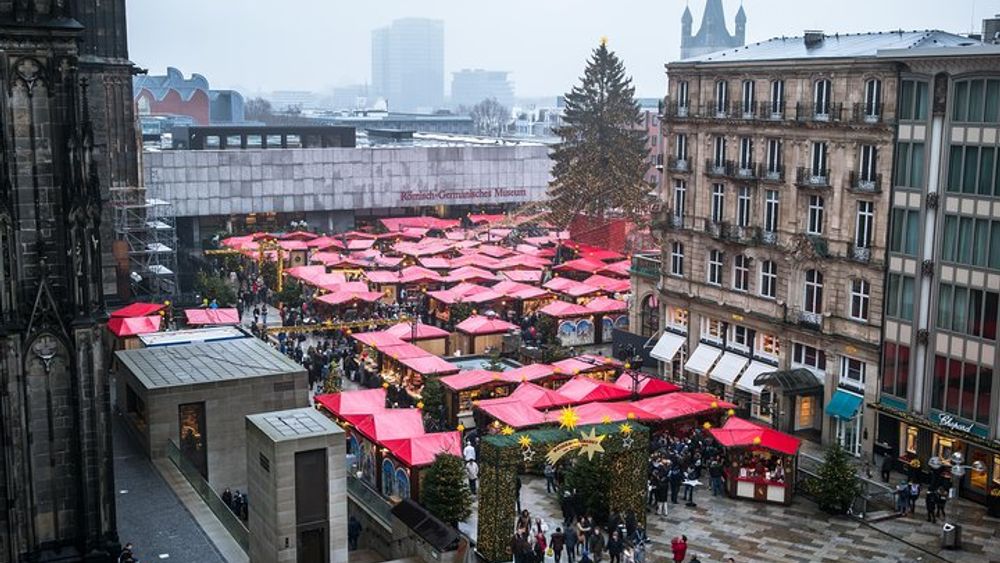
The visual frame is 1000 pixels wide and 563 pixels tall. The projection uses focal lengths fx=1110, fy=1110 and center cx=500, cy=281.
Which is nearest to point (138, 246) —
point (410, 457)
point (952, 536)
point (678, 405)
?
point (410, 457)

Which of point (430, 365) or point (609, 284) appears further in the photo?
point (609, 284)

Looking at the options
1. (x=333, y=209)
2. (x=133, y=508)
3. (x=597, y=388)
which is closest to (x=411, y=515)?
(x=133, y=508)

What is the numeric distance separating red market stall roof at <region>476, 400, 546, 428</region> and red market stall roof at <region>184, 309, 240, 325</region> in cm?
1757

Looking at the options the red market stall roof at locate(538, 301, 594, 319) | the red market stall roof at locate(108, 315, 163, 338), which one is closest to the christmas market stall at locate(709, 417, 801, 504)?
the red market stall roof at locate(538, 301, 594, 319)

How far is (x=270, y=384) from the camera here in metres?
32.1

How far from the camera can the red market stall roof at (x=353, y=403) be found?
3697cm

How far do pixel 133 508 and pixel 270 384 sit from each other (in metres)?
6.50

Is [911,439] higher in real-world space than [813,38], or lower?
lower

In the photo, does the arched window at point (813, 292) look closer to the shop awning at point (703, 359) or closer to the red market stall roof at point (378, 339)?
the shop awning at point (703, 359)

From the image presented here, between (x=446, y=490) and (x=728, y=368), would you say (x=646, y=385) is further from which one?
(x=446, y=490)

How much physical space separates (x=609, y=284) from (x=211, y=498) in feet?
123

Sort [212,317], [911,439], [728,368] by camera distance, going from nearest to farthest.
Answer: [911,439] < [728,368] < [212,317]

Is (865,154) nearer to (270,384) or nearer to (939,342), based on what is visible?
(939,342)

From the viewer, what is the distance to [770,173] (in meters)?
43.9
